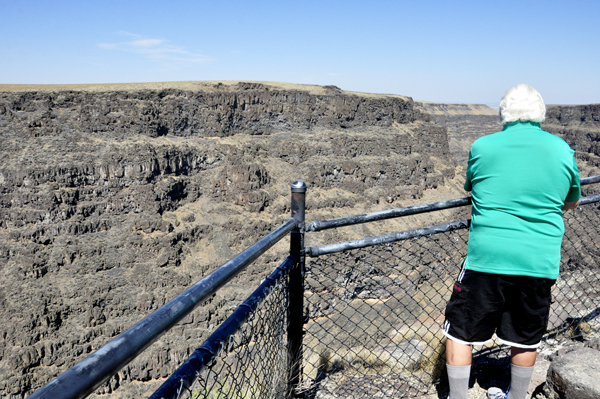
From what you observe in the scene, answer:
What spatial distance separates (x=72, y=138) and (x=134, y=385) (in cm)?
2336

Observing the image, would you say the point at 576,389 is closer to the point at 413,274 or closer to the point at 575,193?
the point at 575,193

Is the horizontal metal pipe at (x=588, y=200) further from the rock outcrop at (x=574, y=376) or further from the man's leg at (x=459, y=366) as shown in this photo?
the man's leg at (x=459, y=366)

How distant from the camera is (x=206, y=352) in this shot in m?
1.45

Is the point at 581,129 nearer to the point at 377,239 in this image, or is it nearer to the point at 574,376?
the point at 574,376

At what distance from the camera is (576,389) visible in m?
2.74

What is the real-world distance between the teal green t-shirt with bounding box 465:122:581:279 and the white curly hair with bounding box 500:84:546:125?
73 mm

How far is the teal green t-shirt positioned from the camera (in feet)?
7.46

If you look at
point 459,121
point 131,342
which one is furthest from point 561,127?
point 131,342

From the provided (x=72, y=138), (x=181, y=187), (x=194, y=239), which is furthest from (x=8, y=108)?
(x=194, y=239)

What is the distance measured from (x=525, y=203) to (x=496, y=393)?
5.60 ft

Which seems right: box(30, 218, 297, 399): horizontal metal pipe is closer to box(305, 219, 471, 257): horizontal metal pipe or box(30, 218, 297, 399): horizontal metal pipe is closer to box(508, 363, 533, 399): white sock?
box(305, 219, 471, 257): horizontal metal pipe

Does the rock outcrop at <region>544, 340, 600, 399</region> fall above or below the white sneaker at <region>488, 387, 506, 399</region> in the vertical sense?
above

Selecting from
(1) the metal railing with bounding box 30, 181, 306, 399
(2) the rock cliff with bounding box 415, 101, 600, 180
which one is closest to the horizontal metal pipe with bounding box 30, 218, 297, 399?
(1) the metal railing with bounding box 30, 181, 306, 399

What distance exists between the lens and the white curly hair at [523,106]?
7.84ft
